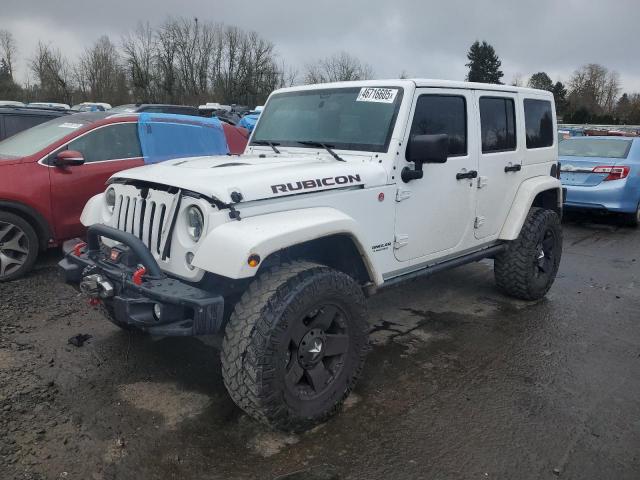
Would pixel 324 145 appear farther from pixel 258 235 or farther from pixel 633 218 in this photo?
pixel 633 218

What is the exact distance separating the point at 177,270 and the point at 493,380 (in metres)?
2.27

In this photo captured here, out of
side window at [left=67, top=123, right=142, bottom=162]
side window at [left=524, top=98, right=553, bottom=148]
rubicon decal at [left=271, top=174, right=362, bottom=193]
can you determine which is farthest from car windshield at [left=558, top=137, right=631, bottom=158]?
rubicon decal at [left=271, top=174, right=362, bottom=193]

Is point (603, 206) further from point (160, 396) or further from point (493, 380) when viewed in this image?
point (160, 396)

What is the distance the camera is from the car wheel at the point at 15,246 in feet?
17.0

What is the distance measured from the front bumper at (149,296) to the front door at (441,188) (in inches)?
60.0

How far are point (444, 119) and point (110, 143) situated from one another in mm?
3881

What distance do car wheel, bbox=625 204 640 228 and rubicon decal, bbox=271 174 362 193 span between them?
7.49 metres

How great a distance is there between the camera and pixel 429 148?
3363mm

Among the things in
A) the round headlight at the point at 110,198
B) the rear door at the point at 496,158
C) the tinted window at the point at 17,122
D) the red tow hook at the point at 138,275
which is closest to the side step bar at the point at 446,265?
the rear door at the point at 496,158

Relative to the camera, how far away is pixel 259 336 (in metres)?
2.64

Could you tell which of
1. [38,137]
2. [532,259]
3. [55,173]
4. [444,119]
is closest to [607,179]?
[532,259]

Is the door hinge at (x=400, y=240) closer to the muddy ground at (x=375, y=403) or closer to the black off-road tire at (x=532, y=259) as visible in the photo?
the muddy ground at (x=375, y=403)

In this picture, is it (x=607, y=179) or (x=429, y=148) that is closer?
(x=429, y=148)

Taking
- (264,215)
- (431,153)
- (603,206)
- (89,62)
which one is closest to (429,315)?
(431,153)
